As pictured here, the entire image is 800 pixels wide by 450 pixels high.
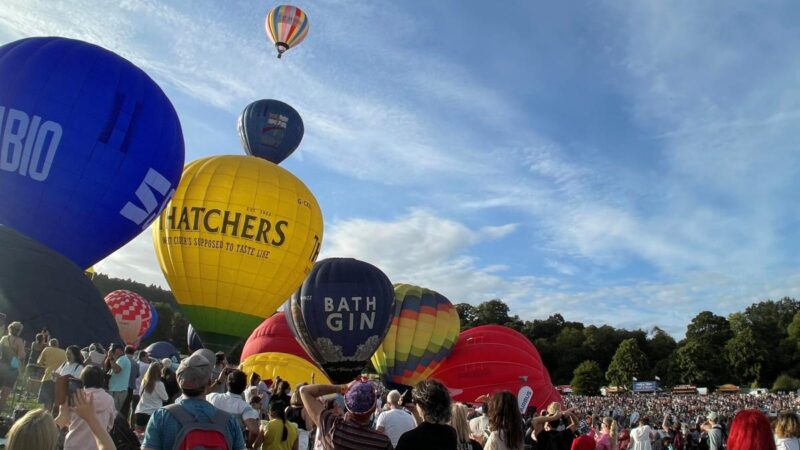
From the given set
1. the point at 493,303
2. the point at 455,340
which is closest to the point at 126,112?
the point at 455,340

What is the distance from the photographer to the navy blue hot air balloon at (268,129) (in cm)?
2362

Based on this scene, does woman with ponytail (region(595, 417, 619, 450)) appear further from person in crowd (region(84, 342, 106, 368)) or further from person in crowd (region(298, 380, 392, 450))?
person in crowd (region(84, 342, 106, 368))

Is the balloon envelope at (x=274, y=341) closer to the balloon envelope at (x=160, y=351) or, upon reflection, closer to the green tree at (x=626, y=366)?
the balloon envelope at (x=160, y=351)

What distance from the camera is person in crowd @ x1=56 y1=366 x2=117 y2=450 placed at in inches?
123

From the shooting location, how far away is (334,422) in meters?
3.76

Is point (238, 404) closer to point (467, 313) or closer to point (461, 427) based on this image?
point (461, 427)

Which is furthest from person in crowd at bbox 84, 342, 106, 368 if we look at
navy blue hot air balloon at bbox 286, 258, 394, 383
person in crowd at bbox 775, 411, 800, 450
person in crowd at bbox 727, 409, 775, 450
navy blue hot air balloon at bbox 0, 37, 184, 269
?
navy blue hot air balloon at bbox 286, 258, 394, 383

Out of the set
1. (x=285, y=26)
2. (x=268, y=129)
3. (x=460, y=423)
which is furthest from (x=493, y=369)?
(x=460, y=423)

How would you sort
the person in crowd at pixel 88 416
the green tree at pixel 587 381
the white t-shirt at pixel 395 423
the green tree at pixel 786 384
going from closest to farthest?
the person in crowd at pixel 88 416, the white t-shirt at pixel 395 423, the green tree at pixel 786 384, the green tree at pixel 587 381

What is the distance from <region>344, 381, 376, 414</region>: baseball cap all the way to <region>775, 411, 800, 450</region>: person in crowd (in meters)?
3.19

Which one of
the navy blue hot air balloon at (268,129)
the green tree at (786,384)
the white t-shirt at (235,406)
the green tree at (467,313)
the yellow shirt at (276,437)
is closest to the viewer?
the white t-shirt at (235,406)

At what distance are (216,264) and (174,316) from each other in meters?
69.8

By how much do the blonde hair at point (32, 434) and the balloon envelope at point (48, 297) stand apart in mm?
9117

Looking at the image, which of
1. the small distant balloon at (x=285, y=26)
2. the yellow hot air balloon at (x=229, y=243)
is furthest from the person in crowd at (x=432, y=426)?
the small distant balloon at (x=285, y=26)
